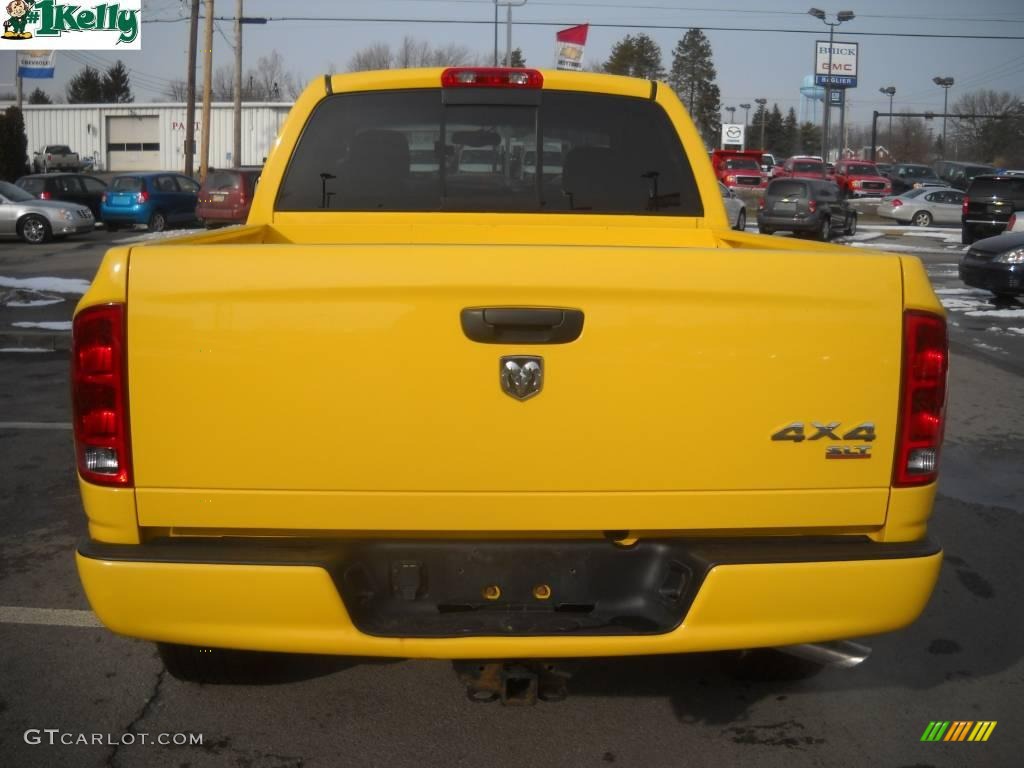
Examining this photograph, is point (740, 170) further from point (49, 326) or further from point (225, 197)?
point (49, 326)

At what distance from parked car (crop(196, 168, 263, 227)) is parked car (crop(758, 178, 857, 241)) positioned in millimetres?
13907

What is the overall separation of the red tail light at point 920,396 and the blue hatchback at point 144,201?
93.8 ft

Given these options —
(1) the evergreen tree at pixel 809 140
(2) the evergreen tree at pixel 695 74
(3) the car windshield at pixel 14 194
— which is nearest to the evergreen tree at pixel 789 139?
(1) the evergreen tree at pixel 809 140

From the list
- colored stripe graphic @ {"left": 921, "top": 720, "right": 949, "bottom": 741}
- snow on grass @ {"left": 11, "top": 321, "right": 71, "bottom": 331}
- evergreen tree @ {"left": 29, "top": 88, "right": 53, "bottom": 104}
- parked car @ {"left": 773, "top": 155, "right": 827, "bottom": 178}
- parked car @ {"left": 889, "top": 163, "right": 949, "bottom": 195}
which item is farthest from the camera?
evergreen tree @ {"left": 29, "top": 88, "right": 53, "bottom": 104}

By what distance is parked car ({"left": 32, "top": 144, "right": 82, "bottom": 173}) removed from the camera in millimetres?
62375

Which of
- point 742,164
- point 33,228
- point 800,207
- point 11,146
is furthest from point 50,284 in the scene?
point 742,164

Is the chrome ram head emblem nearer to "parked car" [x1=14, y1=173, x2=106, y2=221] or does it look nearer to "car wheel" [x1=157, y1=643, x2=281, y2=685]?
"car wheel" [x1=157, y1=643, x2=281, y2=685]

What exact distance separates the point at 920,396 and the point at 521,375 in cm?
104

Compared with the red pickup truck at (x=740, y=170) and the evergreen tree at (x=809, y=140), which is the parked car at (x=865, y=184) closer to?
the red pickup truck at (x=740, y=170)

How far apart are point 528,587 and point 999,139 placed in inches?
3569

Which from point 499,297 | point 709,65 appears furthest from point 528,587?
point 709,65

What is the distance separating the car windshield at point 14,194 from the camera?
2578cm

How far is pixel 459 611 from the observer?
2844mm

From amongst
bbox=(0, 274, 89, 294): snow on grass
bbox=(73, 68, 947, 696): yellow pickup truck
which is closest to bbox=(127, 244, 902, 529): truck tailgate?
bbox=(73, 68, 947, 696): yellow pickup truck
